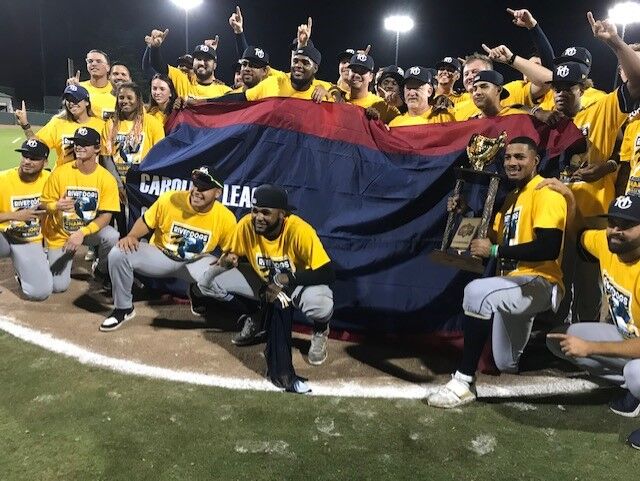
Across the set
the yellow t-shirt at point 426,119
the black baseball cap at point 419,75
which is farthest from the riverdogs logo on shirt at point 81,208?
the black baseball cap at point 419,75

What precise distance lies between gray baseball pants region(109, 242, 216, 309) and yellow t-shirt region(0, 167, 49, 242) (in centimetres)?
114

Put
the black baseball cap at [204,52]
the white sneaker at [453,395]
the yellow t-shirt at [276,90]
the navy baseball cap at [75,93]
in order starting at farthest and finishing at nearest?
the black baseball cap at [204,52] < the yellow t-shirt at [276,90] < the navy baseball cap at [75,93] < the white sneaker at [453,395]

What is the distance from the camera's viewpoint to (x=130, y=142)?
537 centimetres

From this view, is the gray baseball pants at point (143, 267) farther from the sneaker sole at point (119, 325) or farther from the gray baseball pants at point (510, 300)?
the gray baseball pants at point (510, 300)

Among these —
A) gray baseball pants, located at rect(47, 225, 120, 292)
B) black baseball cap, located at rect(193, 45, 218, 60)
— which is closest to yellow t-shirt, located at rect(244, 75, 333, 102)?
black baseball cap, located at rect(193, 45, 218, 60)

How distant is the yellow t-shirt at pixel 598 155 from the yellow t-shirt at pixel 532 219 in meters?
0.49

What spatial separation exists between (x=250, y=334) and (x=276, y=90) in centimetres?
272

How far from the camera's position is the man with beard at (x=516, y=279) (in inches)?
131

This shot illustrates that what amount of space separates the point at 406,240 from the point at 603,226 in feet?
4.60

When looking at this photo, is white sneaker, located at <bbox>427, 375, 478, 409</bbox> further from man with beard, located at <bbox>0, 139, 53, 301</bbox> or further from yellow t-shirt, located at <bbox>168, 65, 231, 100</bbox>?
yellow t-shirt, located at <bbox>168, 65, 231, 100</bbox>

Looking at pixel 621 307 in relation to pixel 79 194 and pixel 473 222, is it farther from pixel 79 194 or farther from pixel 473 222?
pixel 79 194

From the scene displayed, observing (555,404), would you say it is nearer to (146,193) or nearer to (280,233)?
(280,233)

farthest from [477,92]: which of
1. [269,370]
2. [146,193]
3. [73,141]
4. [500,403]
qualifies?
[73,141]

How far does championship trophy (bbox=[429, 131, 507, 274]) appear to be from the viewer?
11.5 feet
